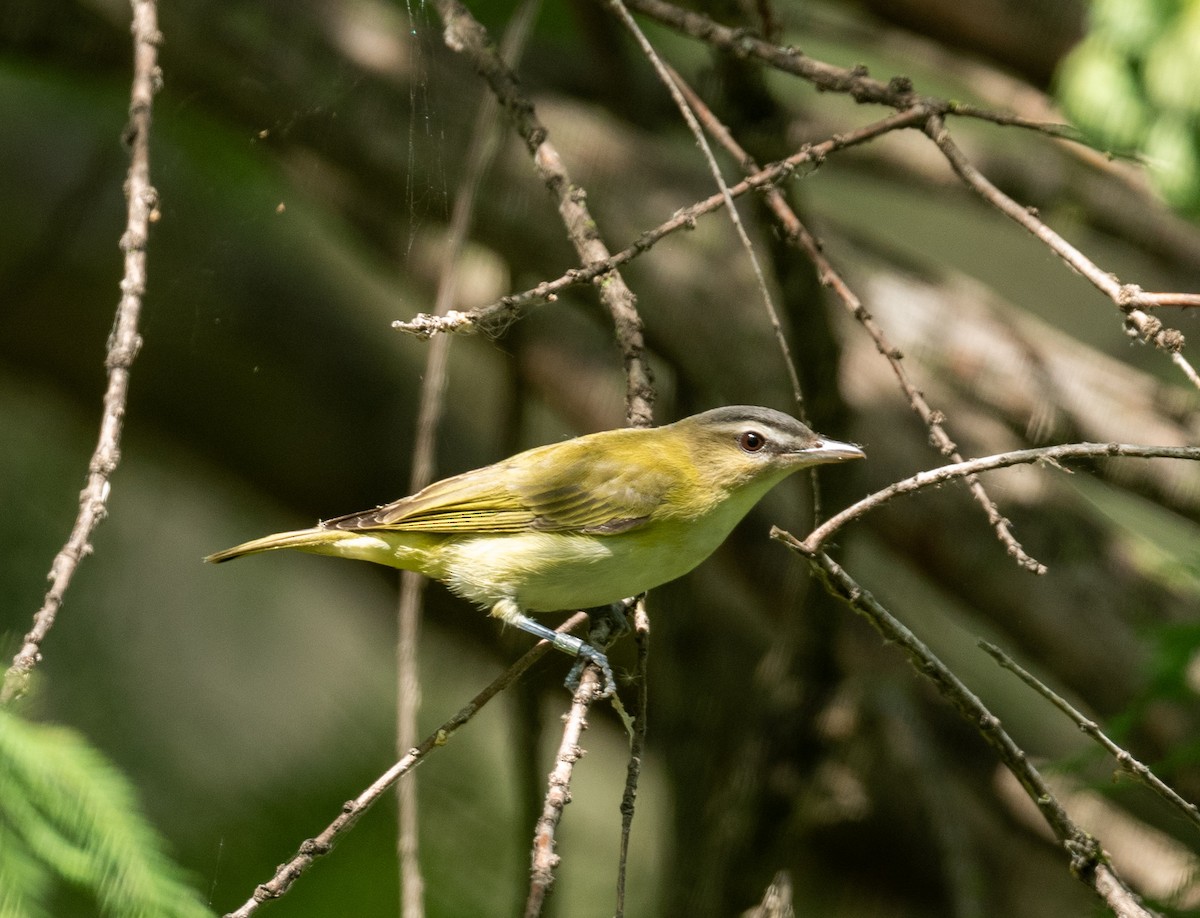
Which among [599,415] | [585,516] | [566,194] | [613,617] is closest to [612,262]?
[566,194]

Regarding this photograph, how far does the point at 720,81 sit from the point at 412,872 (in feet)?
6.98

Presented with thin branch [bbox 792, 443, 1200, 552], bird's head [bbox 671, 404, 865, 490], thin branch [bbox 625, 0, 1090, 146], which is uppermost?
thin branch [bbox 625, 0, 1090, 146]

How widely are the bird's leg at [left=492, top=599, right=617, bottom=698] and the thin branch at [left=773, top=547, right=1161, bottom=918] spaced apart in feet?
2.27

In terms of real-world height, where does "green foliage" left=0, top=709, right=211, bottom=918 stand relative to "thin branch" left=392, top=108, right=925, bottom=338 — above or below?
below

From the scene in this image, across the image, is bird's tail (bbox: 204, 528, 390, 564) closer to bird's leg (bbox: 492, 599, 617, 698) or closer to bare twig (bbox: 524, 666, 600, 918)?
bird's leg (bbox: 492, 599, 617, 698)

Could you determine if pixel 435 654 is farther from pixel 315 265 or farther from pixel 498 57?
pixel 498 57

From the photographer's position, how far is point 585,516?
2770 mm

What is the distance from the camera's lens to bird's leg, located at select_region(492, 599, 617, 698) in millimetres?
2282

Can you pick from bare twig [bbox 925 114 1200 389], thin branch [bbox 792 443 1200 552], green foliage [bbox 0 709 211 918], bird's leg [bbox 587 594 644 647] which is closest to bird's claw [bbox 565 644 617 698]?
bird's leg [bbox 587 594 644 647]

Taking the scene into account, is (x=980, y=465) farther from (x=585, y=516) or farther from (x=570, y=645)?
(x=585, y=516)

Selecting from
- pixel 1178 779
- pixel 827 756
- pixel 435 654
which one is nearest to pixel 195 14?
pixel 435 654

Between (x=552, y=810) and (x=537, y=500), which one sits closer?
(x=552, y=810)

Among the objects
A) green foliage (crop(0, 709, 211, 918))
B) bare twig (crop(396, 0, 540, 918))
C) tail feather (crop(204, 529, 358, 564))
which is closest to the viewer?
green foliage (crop(0, 709, 211, 918))

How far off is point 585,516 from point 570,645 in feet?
1.38
